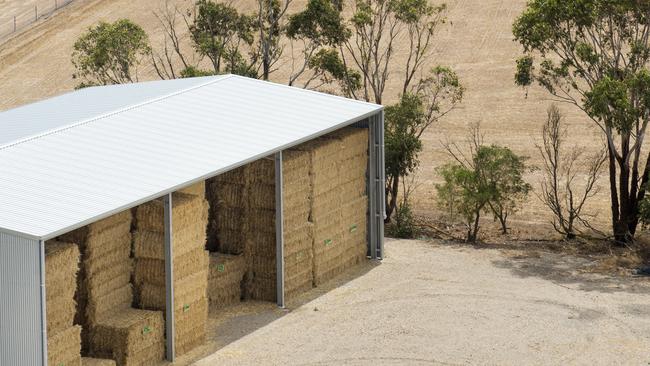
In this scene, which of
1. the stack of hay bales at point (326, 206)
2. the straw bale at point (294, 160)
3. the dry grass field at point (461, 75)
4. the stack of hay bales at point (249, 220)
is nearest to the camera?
the straw bale at point (294, 160)

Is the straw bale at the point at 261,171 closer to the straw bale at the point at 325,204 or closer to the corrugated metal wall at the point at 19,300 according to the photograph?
the straw bale at the point at 325,204

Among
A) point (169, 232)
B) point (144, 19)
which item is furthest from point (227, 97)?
point (144, 19)

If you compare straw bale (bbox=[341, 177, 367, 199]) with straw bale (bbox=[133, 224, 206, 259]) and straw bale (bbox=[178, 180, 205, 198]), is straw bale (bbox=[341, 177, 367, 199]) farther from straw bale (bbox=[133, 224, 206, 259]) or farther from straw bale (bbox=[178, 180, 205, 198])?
straw bale (bbox=[133, 224, 206, 259])

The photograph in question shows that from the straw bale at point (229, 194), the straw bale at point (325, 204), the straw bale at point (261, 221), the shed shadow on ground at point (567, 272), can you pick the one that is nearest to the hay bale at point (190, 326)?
the straw bale at point (261, 221)

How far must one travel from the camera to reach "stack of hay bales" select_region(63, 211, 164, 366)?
22.8m

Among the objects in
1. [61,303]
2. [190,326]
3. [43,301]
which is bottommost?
[190,326]

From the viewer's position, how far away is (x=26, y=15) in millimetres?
66188

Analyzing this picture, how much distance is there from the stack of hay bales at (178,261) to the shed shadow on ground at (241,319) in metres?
0.36

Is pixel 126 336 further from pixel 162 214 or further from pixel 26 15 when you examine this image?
pixel 26 15

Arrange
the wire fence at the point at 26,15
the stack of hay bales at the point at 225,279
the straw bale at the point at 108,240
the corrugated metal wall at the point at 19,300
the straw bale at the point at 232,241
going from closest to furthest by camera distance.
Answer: the corrugated metal wall at the point at 19,300
the straw bale at the point at 108,240
the stack of hay bales at the point at 225,279
the straw bale at the point at 232,241
the wire fence at the point at 26,15

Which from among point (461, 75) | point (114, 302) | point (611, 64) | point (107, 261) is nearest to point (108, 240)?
point (107, 261)

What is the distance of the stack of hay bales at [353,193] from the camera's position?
1164 inches

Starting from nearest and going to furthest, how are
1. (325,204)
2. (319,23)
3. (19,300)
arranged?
(19,300) < (325,204) < (319,23)

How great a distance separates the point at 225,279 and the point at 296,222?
1.97 meters
